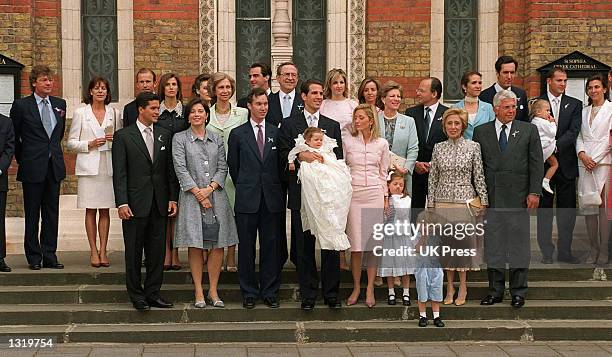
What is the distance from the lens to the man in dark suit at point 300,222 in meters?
8.16

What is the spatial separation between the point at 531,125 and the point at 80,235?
564 centimetres

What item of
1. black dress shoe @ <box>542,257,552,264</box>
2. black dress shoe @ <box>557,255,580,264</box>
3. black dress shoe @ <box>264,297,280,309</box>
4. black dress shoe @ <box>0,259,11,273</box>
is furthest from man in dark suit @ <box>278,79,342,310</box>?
black dress shoe @ <box>0,259,11,273</box>

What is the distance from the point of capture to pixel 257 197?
8.20 m

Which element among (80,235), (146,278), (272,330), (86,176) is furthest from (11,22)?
(272,330)

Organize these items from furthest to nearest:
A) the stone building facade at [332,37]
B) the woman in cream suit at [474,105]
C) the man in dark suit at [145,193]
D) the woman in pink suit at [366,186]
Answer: the stone building facade at [332,37], the woman in cream suit at [474,105], the woman in pink suit at [366,186], the man in dark suit at [145,193]

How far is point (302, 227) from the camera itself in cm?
815

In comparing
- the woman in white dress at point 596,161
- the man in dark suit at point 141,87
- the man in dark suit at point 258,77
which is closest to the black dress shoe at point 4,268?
the man in dark suit at point 141,87

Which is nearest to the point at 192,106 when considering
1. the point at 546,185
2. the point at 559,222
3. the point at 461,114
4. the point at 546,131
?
the point at 461,114

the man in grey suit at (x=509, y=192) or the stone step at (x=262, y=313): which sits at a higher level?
the man in grey suit at (x=509, y=192)

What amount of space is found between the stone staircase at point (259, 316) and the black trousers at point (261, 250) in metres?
0.22

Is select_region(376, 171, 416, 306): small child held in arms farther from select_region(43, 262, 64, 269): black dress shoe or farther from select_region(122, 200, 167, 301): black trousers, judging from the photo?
select_region(43, 262, 64, 269): black dress shoe

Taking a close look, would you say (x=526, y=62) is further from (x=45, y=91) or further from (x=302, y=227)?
(x=45, y=91)

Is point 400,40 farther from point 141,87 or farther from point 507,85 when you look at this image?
point 141,87

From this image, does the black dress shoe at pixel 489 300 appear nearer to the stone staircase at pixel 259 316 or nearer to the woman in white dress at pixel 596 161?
the stone staircase at pixel 259 316
